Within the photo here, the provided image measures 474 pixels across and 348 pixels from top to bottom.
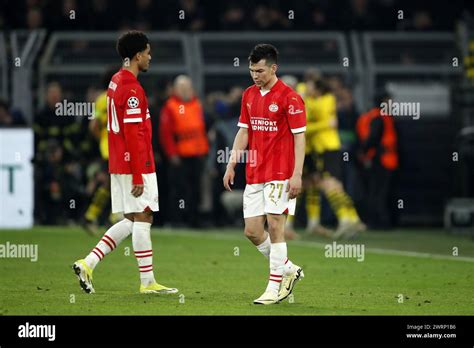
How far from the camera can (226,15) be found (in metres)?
25.8

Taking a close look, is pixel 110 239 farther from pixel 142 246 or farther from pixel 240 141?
pixel 240 141

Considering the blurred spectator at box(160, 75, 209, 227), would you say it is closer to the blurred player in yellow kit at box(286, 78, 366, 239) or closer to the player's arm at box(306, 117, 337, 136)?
the blurred player in yellow kit at box(286, 78, 366, 239)

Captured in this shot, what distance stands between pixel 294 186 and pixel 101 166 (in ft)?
34.6

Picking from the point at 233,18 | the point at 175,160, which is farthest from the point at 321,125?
the point at 233,18

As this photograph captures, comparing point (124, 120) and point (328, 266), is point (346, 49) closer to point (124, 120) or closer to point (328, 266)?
point (328, 266)

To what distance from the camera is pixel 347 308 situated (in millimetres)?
11242

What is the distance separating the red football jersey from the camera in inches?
469

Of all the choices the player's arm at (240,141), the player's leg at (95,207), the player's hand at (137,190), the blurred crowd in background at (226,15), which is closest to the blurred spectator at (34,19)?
the blurred crowd in background at (226,15)

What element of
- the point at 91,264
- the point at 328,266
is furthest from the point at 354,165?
the point at 91,264
